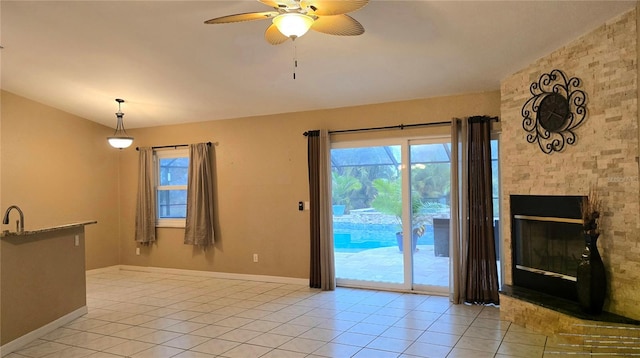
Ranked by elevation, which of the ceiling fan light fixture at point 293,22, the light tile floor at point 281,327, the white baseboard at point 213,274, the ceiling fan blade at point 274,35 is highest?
the ceiling fan blade at point 274,35

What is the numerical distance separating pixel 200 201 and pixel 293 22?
4640 millimetres

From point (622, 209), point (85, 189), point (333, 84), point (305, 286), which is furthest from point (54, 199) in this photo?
point (622, 209)

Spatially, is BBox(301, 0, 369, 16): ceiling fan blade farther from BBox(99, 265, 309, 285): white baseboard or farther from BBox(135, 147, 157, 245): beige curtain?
BBox(135, 147, 157, 245): beige curtain

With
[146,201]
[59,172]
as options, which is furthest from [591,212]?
[59,172]

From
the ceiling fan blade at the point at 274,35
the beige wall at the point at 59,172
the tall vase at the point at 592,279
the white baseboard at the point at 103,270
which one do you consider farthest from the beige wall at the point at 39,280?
the tall vase at the point at 592,279

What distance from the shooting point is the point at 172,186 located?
23.9ft

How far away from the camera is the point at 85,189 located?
718 centimetres

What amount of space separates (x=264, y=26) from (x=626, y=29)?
2.86 m

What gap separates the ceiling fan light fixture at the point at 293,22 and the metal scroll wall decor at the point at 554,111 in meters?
2.57

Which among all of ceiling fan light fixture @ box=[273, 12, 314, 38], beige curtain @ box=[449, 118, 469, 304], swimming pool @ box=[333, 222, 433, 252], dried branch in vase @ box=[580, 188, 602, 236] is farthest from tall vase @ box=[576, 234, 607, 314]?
ceiling fan light fixture @ box=[273, 12, 314, 38]

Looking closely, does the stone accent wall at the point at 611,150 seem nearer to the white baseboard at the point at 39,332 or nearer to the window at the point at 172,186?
the white baseboard at the point at 39,332

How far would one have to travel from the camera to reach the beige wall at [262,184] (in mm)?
5914

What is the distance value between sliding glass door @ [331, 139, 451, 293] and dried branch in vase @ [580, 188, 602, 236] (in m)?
1.87

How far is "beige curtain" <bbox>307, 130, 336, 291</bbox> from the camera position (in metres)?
5.78
